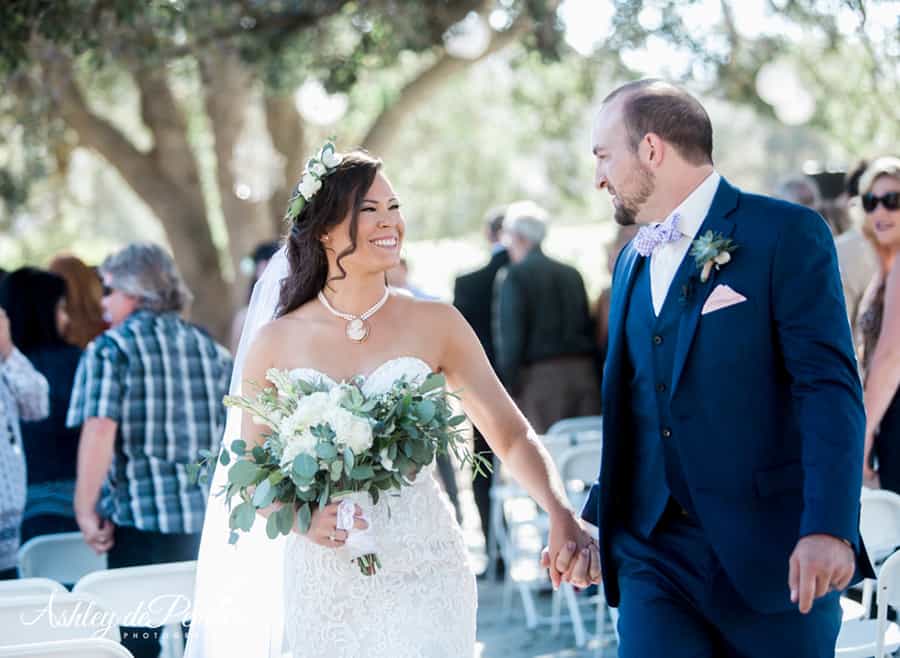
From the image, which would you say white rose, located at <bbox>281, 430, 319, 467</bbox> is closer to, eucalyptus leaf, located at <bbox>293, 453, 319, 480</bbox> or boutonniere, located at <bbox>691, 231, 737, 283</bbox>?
eucalyptus leaf, located at <bbox>293, 453, 319, 480</bbox>

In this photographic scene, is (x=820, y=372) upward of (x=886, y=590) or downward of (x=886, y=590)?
upward

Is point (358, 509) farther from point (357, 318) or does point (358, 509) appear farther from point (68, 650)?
point (68, 650)

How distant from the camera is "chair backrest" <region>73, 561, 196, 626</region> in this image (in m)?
4.56

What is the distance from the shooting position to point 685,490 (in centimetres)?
346

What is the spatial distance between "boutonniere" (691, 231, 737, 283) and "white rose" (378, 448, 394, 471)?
1.00 m

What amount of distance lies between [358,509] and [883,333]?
8.98 feet

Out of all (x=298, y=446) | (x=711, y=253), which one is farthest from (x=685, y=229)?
(x=298, y=446)

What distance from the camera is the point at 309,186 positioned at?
165 inches

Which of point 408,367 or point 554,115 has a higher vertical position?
point 554,115

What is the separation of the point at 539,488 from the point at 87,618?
4.99 feet

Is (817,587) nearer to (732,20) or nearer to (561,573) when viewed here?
(561,573)

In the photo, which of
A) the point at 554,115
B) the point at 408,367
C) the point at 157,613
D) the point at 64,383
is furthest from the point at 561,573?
the point at 554,115

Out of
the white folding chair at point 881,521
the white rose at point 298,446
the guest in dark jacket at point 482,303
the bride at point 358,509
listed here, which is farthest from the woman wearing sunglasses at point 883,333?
the guest in dark jacket at point 482,303

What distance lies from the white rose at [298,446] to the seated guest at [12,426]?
216 centimetres
